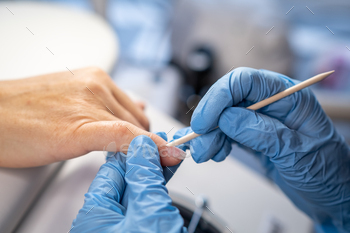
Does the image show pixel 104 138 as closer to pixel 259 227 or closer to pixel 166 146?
pixel 166 146

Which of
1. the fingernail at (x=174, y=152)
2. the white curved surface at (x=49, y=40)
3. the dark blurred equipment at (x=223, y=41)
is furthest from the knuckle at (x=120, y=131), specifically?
the dark blurred equipment at (x=223, y=41)

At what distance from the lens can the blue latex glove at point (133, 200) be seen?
533 mm

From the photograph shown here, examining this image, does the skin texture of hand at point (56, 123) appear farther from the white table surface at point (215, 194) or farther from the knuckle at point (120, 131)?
the white table surface at point (215, 194)

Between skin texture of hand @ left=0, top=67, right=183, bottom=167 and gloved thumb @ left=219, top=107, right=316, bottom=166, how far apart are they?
17cm

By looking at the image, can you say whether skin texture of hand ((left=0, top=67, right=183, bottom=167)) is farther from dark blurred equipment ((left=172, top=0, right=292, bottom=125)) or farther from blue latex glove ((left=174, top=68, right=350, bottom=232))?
dark blurred equipment ((left=172, top=0, right=292, bottom=125))

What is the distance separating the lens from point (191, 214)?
2.61 ft

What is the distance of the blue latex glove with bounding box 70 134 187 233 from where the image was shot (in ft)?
1.75

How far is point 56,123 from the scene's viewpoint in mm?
652

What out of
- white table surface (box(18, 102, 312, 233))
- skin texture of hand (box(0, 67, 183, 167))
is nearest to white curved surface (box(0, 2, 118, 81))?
skin texture of hand (box(0, 67, 183, 167))

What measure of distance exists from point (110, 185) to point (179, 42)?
4.49 feet

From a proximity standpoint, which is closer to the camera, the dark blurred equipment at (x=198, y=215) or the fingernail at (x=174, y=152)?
the fingernail at (x=174, y=152)

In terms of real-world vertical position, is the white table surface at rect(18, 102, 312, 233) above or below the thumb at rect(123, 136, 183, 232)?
below

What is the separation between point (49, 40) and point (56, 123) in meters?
0.51

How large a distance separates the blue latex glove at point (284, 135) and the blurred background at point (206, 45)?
192 millimetres
